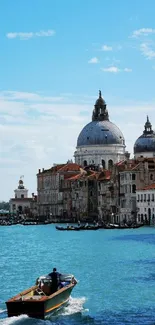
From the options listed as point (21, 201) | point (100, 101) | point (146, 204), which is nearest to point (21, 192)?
point (21, 201)

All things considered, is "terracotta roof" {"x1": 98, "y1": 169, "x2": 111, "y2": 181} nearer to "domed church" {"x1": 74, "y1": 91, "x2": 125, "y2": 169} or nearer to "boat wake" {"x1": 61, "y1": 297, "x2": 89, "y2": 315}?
"domed church" {"x1": 74, "y1": 91, "x2": 125, "y2": 169}

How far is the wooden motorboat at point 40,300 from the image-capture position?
2109cm

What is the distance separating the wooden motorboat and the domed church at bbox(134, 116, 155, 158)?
94091 millimetres

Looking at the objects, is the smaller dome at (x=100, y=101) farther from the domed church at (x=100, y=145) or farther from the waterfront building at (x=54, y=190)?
the waterfront building at (x=54, y=190)

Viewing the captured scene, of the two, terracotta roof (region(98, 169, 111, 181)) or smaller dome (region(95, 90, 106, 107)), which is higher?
smaller dome (region(95, 90, 106, 107))

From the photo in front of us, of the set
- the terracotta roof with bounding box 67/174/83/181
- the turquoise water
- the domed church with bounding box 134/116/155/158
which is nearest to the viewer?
the turquoise water

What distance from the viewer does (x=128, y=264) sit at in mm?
35750

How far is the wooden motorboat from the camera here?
830 inches

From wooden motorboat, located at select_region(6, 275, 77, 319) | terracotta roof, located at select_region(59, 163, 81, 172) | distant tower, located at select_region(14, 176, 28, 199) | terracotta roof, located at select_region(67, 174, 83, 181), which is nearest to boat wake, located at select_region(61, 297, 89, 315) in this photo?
wooden motorboat, located at select_region(6, 275, 77, 319)

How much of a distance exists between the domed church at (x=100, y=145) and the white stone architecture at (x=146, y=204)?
3944 cm

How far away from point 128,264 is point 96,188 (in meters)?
70.1

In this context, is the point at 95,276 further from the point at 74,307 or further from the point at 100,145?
the point at 100,145

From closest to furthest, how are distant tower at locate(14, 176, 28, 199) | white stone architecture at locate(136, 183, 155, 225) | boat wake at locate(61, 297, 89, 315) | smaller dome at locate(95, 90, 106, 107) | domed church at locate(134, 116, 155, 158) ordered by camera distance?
boat wake at locate(61, 297, 89, 315)
white stone architecture at locate(136, 183, 155, 225)
domed church at locate(134, 116, 155, 158)
smaller dome at locate(95, 90, 106, 107)
distant tower at locate(14, 176, 28, 199)

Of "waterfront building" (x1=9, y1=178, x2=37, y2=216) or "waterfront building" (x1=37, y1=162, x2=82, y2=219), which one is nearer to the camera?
"waterfront building" (x1=37, y1=162, x2=82, y2=219)
